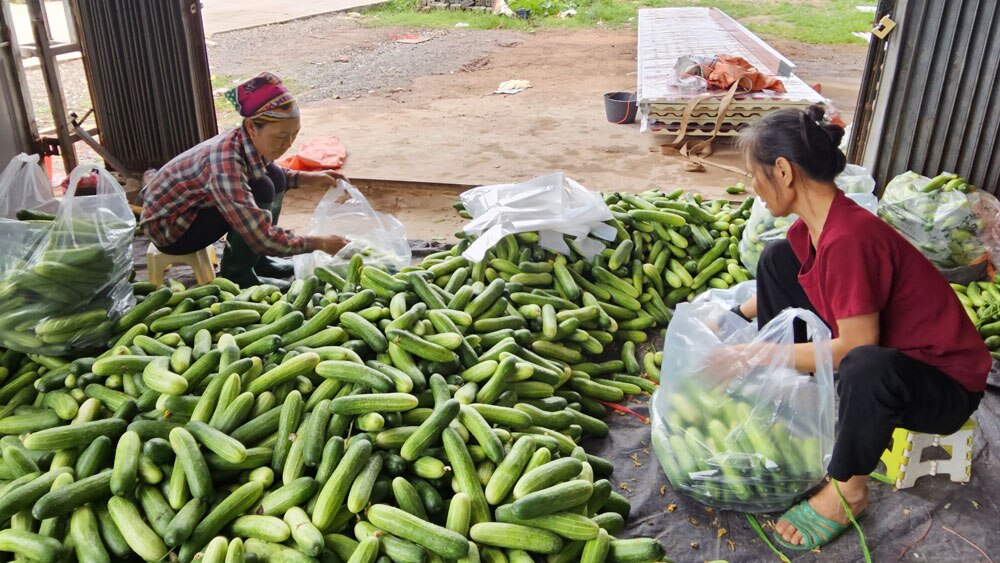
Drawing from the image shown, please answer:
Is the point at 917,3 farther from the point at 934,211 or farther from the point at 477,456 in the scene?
the point at 477,456

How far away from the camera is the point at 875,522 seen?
291 centimetres

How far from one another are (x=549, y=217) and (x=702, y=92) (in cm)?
492

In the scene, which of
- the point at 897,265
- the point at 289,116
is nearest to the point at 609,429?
the point at 897,265

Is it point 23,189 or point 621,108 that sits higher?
point 23,189

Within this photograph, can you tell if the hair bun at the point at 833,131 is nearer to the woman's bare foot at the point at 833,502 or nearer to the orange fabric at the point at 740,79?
the woman's bare foot at the point at 833,502

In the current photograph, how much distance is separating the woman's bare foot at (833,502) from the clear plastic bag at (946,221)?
8.03ft

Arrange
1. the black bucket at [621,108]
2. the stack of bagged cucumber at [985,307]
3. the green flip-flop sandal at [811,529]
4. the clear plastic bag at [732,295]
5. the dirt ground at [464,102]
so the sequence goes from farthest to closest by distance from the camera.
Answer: the black bucket at [621,108]
the dirt ground at [464,102]
the stack of bagged cucumber at [985,307]
the clear plastic bag at [732,295]
the green flip-flop sandal at [811,529]

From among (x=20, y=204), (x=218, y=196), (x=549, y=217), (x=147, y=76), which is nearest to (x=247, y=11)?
(x=147, y=76)

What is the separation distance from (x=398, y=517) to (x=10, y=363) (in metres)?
2.00

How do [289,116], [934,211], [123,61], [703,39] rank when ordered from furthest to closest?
[703,39]
[123,61]
[934,211]
[289,116]

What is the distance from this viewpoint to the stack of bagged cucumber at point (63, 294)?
3133 mm

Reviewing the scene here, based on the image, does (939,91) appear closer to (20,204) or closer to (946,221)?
(946,221)

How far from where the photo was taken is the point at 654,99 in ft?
27.4

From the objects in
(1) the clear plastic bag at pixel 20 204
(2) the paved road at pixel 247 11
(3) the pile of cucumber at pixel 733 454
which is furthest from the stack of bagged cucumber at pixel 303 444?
(2) the paved road at pixel 247 11
